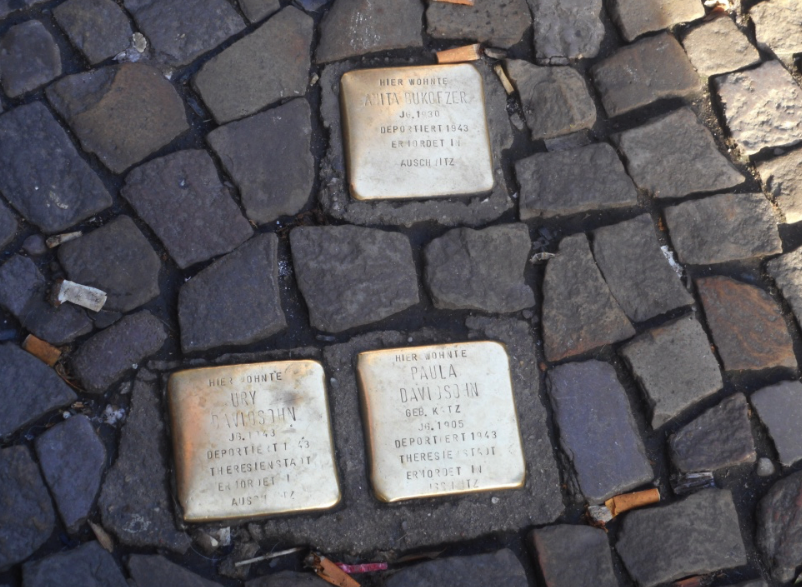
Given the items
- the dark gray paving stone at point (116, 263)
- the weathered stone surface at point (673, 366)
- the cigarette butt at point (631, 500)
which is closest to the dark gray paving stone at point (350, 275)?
the dark gray paving stone at point (116, 263)

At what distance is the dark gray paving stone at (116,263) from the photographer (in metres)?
2.31

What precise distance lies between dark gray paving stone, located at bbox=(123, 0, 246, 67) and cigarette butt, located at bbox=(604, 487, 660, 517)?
1.94 m

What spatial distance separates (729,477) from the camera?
251 centimetres

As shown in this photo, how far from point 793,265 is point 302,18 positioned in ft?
6.14

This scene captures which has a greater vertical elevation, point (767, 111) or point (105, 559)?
point (767, 111)

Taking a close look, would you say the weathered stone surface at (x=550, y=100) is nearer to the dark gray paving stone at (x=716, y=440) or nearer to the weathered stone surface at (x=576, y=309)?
the weathered stone surface at (x=576, y=309)

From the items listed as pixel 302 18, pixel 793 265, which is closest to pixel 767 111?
pixel 793 265

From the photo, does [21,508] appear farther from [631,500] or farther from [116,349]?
[631,500]

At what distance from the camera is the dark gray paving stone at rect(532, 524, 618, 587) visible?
7.57 feet

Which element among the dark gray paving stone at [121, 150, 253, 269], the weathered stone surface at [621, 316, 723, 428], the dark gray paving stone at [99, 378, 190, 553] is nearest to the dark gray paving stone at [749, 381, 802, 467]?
the weathered stone surface at [621, 316, 723, 428]

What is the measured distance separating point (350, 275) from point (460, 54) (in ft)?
2.88

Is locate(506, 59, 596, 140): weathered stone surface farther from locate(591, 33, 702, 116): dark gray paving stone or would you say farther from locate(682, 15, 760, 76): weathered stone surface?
locate(682, 15, 760, 76): weathered stone surface

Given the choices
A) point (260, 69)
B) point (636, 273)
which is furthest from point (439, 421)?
point (260, 69)

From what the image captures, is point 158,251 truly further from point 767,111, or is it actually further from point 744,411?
point 767,111
